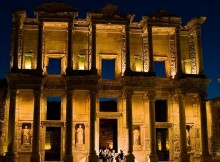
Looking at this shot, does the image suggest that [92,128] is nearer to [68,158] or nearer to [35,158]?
[68,158]

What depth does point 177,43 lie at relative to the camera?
32.2m

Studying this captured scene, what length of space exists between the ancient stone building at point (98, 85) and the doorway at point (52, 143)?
81 millimetres

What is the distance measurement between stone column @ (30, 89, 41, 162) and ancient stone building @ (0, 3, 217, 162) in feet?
0.22

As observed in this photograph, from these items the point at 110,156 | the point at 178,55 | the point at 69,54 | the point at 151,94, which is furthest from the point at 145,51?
the point at 110,156

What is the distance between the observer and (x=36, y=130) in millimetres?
28797

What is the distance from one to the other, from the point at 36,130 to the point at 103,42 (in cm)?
897

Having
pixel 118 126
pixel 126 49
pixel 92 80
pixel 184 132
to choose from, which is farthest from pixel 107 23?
pixel 184 132

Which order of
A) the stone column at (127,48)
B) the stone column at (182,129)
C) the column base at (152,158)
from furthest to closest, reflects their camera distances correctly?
the stone column at (127,48)
the stone column at (182,129)
the column base at (152,158)

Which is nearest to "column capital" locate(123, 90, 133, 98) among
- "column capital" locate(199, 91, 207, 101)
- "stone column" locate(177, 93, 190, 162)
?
"stone column" locate(177, 93, 190, 162)

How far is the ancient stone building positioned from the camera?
29562 millimetres

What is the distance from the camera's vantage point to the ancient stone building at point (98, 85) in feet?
97.0

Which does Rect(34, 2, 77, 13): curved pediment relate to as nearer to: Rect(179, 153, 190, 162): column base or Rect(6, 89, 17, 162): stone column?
Rect(6, 89, 17, 162): stone column

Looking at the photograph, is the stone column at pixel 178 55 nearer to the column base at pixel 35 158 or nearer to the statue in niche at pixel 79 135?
the statue in niche at pixel 79 135

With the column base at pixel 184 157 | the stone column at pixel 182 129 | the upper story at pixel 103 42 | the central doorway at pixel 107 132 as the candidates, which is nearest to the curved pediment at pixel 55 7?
the upper story at pixel 103 42
